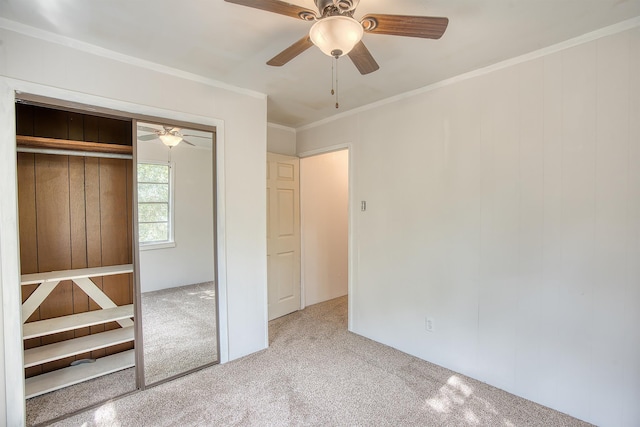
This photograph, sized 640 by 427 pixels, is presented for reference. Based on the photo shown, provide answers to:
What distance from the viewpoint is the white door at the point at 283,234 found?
12.5ft

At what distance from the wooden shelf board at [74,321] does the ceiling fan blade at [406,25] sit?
2.77 metres

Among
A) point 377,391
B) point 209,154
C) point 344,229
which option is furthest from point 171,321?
point 344,229

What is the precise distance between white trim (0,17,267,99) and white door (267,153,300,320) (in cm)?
126

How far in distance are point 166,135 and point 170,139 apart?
46 mm

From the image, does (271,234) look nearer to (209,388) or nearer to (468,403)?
(209,388)

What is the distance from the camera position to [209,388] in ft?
7.70

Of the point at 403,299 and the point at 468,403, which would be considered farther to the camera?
the point at 403,299

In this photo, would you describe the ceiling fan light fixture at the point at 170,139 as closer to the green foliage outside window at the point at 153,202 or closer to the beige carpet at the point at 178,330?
the green foliage outside window at the point at 153,202

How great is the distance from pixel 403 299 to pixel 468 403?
981mm

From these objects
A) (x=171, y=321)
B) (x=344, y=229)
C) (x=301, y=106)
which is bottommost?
(x=171, y=321)

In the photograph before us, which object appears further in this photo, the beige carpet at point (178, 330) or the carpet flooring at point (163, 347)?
the beige carpet at point (178, 330)

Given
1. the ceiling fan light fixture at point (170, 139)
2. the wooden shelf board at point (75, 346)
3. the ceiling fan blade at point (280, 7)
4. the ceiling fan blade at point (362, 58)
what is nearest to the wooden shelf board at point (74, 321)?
the wooden shelf board at point (75, 346)

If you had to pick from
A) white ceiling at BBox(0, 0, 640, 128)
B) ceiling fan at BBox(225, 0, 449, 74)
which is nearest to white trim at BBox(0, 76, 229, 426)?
white ceiling at BBox(0, 0, 640, 128)

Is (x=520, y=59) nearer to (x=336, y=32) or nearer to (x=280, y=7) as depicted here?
(x=336, y=32)
